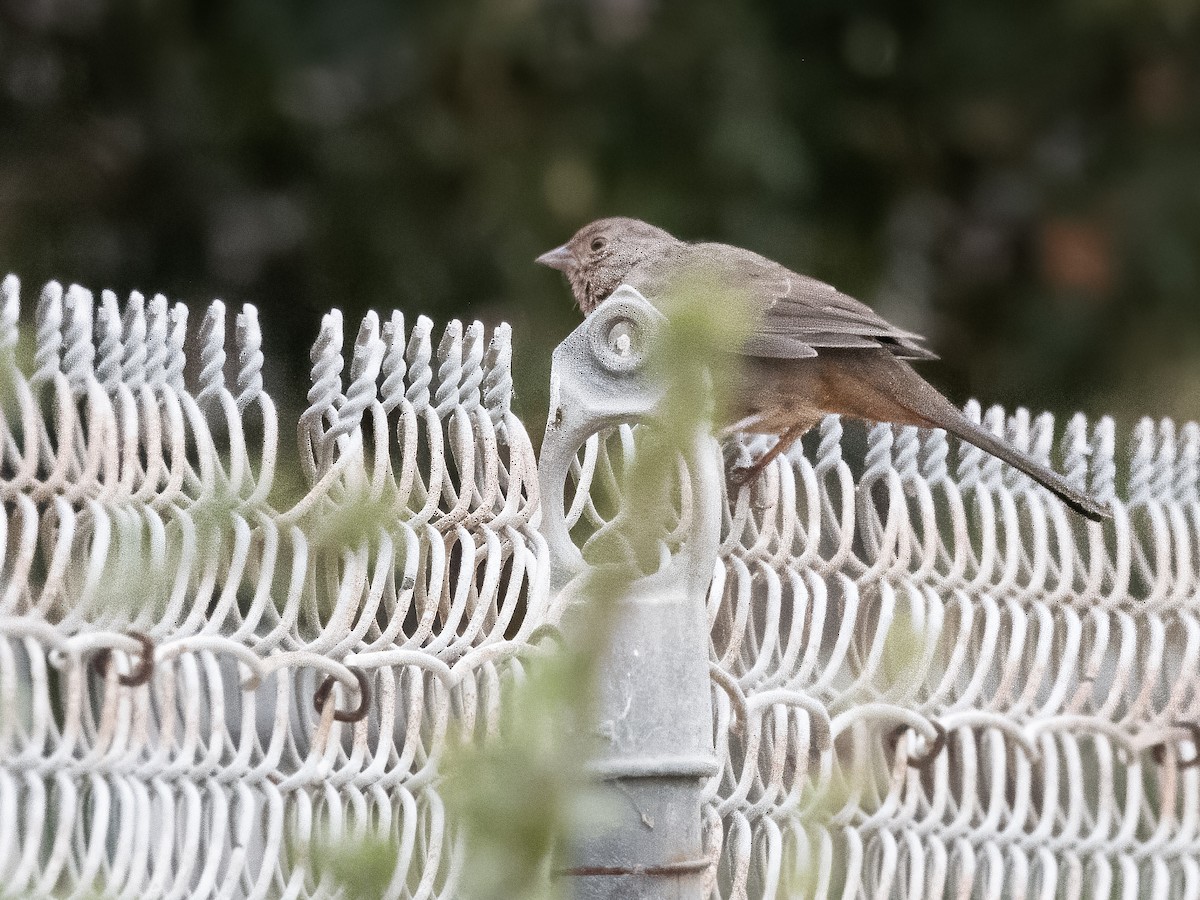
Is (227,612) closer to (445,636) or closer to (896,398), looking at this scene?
(445,636)

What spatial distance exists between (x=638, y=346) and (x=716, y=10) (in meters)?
6.47

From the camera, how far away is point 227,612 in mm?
2666

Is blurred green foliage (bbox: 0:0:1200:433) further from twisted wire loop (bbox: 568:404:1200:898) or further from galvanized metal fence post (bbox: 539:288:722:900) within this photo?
galvanized metal fence post (bbox: 539:288:722:900)

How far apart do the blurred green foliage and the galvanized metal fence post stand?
523cm

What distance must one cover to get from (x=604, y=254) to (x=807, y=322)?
118cm

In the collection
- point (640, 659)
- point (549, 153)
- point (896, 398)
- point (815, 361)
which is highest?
point (549, 153)

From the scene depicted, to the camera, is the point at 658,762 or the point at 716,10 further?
the point at 716,10

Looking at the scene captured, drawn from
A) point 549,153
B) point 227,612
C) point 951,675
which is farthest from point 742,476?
point 549,153

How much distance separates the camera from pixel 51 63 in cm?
872

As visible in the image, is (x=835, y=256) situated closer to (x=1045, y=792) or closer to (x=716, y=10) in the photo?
(x=716, y=10)

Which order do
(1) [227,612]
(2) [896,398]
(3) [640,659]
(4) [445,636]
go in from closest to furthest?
(3) [640,659] < (1) [227,612] < (4) [445,636] < (2) [896,398]

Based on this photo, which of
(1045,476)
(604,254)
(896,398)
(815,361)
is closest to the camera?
(1045,476)

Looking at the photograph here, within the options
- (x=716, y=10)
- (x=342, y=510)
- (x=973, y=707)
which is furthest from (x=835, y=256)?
(x=342, y=510)

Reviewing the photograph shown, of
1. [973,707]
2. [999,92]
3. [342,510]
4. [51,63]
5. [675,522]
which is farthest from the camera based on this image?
[999,92]
